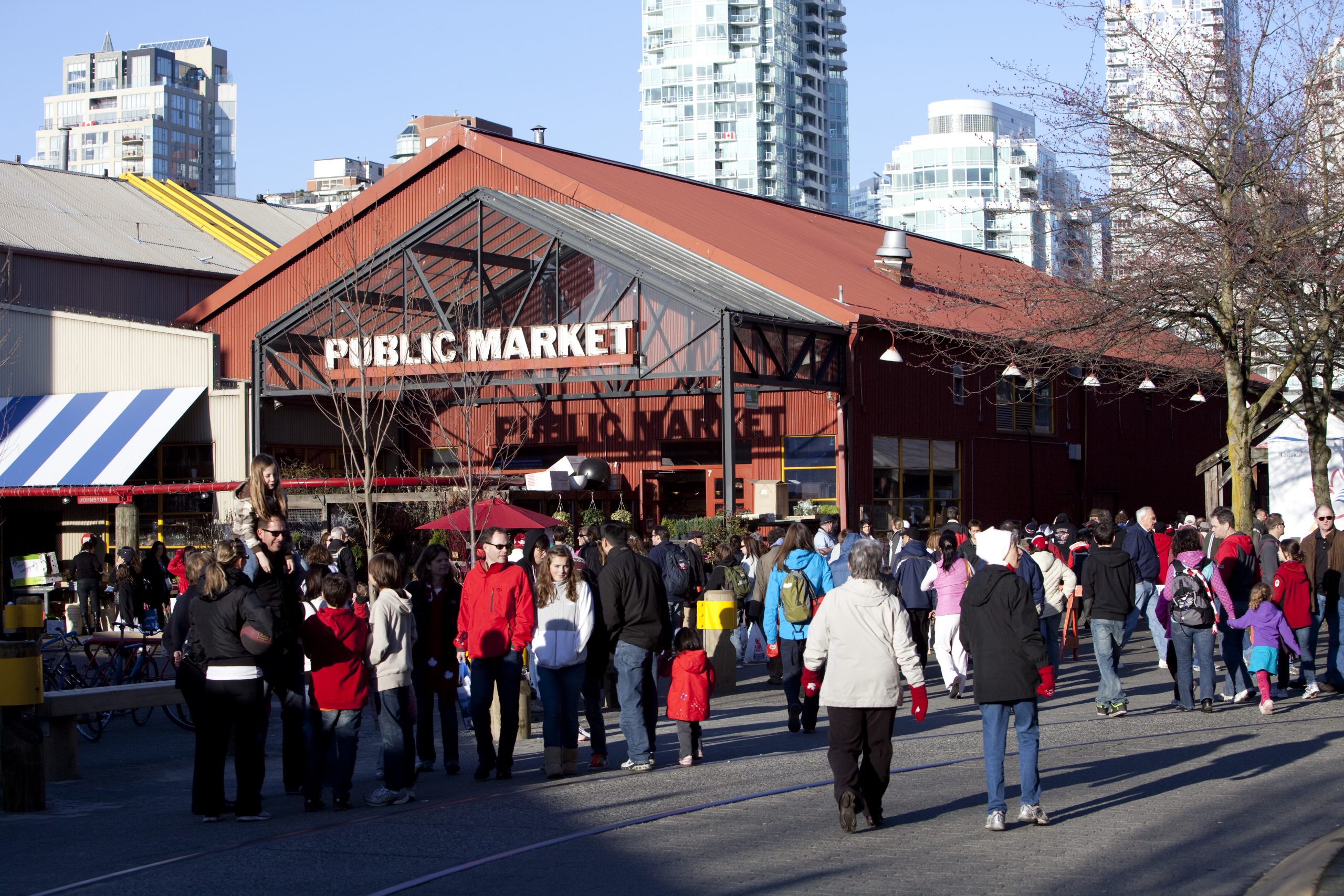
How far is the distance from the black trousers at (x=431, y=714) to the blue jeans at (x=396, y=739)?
3.21 ft

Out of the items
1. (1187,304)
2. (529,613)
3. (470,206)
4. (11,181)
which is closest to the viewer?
(529,613)

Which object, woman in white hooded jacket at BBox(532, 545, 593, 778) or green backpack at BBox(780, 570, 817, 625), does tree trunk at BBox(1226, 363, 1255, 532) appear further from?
woman in white hooded jacket at BBox(532, 545, 593, 778)

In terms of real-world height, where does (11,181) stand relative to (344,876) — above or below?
above

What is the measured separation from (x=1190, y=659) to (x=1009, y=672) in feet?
20.0

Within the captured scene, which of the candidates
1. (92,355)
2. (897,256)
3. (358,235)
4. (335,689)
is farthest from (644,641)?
(897,256)

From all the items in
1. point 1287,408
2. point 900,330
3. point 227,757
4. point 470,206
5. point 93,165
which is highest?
point 93,165

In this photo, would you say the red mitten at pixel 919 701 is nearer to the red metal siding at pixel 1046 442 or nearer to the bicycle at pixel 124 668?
the bicycle at pixel 124 668

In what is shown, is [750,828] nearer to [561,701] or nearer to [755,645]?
[561,701]

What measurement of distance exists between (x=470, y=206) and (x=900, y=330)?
8.79 metres

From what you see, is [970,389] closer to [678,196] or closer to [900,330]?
[900,330]

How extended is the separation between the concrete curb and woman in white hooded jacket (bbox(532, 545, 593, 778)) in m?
5.06

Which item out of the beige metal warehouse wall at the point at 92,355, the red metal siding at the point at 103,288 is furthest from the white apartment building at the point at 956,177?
the beige metal warehouse wall at the point at 92,355

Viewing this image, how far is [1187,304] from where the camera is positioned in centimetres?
2053

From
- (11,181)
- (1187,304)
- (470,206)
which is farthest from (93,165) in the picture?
(1187,304)
